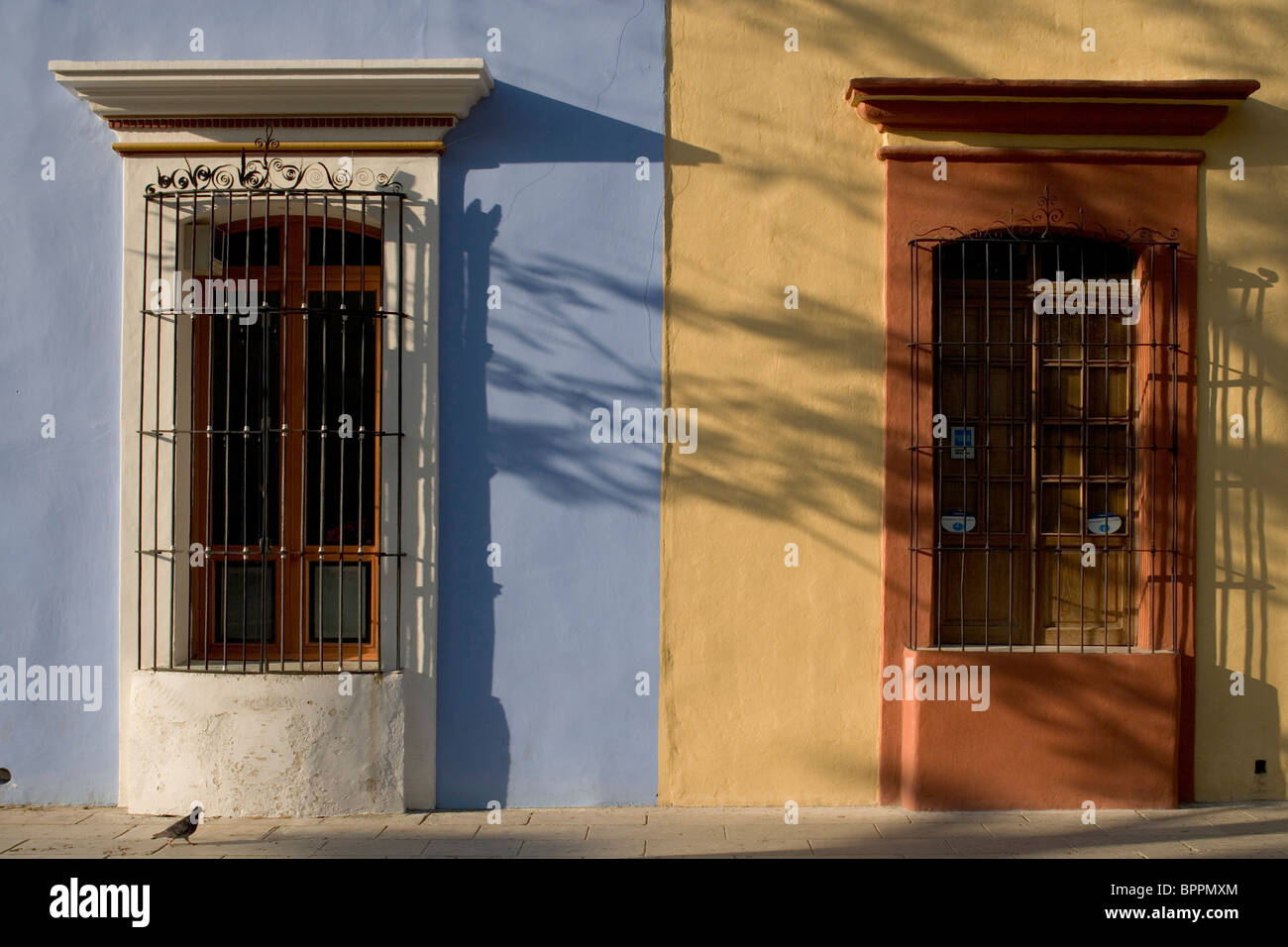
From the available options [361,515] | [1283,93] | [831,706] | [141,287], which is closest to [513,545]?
[361,515]

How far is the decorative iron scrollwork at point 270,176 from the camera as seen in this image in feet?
21.6

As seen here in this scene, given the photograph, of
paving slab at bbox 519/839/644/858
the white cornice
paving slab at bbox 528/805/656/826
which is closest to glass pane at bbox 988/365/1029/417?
paving slab at bbox 528/805/656/826

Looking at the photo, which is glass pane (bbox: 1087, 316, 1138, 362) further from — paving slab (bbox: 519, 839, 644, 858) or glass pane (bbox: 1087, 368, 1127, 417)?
paving slab (bbox: 519, 839, 644, 858)

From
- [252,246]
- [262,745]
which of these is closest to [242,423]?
[252,246]

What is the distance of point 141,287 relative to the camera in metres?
6.67

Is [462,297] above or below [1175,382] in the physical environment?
above

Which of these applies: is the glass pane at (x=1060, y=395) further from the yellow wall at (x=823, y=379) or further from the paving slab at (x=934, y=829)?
the paving slab at (x=934, y=829)

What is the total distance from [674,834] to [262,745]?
2.21 m

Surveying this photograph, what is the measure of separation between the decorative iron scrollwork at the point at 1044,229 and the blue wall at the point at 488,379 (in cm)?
169

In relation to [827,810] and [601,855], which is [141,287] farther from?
[827,810]

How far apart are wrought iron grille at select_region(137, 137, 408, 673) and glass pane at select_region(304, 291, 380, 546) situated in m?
0.01

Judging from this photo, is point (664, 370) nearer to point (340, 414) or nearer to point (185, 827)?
point (340, 414)

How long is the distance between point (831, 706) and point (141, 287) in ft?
14.7

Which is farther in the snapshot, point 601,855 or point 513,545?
point 513,545
